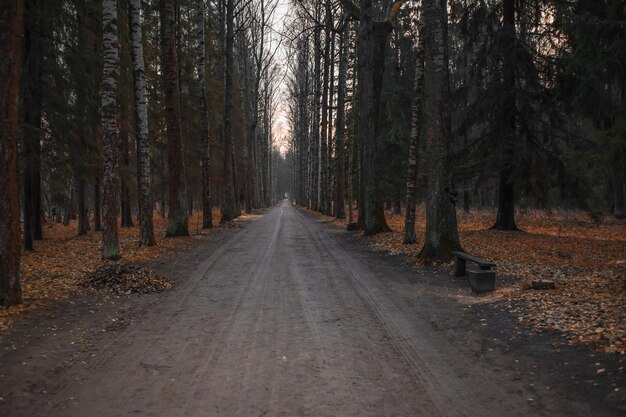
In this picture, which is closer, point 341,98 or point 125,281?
point 125,281

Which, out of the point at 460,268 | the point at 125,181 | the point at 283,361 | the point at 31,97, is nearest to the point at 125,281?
the point at 283,361

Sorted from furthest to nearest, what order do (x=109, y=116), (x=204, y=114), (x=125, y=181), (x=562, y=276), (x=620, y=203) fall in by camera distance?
1. (x=620, y=203)
2. (x=125, y=181)
3. (x=204, y=114)
4. (x=109, y=116)
5. (x=562, y=276)

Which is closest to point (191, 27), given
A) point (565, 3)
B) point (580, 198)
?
point (565, 3)

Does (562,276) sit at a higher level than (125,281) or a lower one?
lower

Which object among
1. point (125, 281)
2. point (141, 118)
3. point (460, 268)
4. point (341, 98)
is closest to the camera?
point (125, 281)

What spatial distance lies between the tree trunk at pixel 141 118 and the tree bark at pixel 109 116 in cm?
267

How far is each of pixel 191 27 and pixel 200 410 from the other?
3027cm

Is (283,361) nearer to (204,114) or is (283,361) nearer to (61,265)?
(61,265)

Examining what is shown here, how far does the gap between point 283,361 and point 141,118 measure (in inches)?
476

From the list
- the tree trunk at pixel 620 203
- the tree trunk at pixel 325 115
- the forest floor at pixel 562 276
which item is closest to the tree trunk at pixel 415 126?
the forest floor at pixel 562 276

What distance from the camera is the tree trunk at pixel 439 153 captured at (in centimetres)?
1230

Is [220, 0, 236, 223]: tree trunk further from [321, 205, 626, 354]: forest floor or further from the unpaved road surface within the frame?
the unpaved road surface

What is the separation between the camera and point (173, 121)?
18.3m

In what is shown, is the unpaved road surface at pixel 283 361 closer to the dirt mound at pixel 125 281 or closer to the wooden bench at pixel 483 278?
the wooden bench at pixel 483 278
